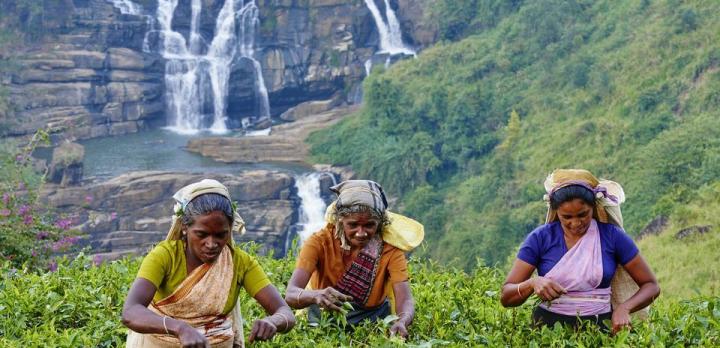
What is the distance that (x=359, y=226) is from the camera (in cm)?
394

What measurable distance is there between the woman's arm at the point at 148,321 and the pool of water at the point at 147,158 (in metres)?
23.6

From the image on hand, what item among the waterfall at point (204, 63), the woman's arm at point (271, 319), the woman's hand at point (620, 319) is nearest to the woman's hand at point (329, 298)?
the woman's arm at point (271, 319)

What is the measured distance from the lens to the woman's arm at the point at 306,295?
3.70 metres

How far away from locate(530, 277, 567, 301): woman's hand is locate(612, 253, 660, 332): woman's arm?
32cm

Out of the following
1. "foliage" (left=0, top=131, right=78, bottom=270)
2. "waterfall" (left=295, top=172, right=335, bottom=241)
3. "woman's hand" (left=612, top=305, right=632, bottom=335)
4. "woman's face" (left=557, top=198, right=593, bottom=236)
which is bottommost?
"waterfall" (left=295, top=172, right=335, bottom=241)

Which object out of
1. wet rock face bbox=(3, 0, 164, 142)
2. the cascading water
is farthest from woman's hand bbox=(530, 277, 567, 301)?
the cascading water

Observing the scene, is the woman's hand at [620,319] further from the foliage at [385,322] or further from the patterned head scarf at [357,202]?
the patterned head scarf at [357,202]

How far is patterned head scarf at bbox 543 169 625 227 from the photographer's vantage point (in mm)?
3730

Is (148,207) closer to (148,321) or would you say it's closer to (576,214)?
(576,214)

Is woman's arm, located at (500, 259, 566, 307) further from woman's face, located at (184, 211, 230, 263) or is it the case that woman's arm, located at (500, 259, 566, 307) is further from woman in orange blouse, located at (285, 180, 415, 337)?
woman's face, located at (184, 211, 230, 263)

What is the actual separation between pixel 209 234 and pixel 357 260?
917 millimetres

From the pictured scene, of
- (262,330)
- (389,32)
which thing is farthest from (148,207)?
(262,330)

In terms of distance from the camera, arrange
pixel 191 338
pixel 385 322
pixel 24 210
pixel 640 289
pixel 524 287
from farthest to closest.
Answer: pixel 24 210 < pixel 640 289 < pixel 524 287 < pixel 385 322 < pixel 191 338

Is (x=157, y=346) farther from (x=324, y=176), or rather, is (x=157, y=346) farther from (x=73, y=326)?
(x=324, y=176)
